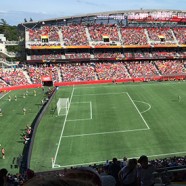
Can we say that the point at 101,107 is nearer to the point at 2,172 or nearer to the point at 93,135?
the point at 93,135

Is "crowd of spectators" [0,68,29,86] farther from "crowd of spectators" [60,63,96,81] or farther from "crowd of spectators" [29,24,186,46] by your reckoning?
"crowd of spectators" [29,24,186,46]

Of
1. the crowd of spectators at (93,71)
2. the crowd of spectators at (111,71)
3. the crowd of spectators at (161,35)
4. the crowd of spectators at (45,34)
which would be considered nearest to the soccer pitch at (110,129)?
the crowd of spectators at (93,71)

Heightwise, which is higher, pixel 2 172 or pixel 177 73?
pixel 2 172

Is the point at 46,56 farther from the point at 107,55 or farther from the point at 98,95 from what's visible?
the point at 98,95

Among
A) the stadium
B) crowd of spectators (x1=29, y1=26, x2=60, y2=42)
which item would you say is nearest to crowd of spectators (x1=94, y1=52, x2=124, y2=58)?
the stadium

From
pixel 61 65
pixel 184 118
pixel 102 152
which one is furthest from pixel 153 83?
pixel 102 152

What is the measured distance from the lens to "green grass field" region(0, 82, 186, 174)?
91.8 ft

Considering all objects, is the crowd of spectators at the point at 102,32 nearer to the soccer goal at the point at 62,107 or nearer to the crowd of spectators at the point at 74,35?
the crowd of spectators at the point at 74,35

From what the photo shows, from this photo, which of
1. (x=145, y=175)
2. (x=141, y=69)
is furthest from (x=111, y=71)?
(x=145, y=175)

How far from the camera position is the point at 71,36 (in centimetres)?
8331

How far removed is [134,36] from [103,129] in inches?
2189

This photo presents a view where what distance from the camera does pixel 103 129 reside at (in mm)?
35219

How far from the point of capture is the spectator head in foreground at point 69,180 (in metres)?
4.17

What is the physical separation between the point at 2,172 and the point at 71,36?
7798cm
